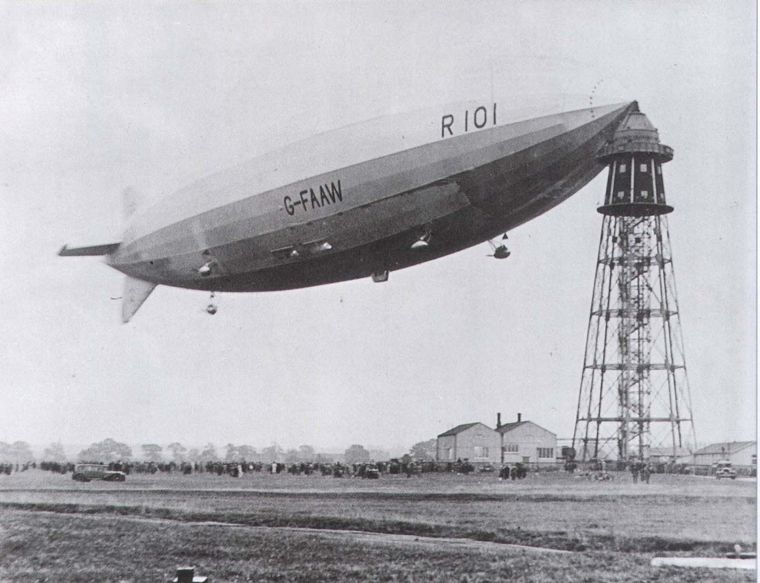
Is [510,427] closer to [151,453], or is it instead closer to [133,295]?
[133,295]

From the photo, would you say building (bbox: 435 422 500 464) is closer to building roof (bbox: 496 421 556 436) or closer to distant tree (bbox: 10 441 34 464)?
building roof (bbox: 496 421 556 436)

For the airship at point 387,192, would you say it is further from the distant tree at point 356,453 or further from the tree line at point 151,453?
the distant tree at point 356,453

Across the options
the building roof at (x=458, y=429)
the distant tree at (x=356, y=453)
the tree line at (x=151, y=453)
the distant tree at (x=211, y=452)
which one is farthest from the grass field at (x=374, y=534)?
the distant tree at (x=211, y=452)

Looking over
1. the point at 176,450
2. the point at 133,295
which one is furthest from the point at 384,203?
the point at 176,450

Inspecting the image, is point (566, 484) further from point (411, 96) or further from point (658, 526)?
point (411, 96)

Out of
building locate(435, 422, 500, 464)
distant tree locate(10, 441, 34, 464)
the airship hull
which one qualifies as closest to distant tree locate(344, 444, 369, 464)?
building locate(435, 422, 500, 464)

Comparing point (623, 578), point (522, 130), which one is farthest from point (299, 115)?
point (623, 578)
